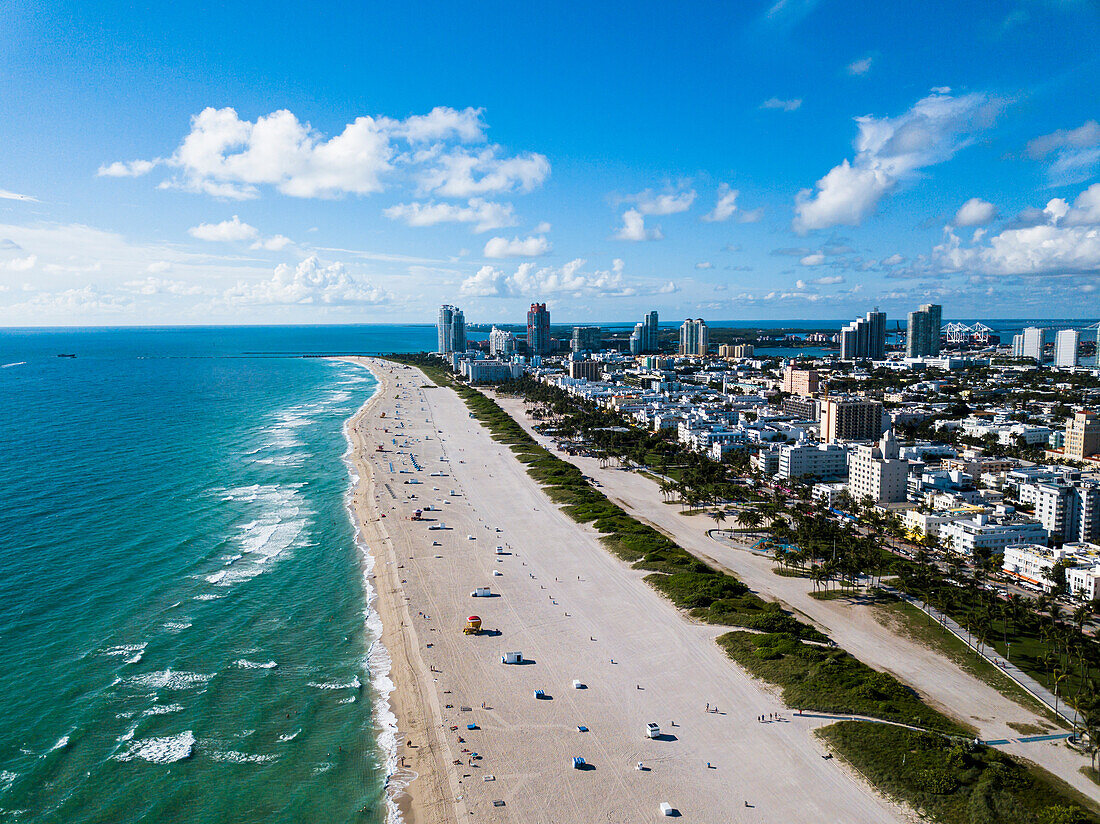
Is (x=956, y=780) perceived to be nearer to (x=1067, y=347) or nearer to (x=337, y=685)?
(x=337, y=685)

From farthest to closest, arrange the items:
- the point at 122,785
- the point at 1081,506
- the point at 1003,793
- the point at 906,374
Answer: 1. the point at 906,374
2. the point at 1081,506
3. the point at 122,785
4. the point at 1003,793

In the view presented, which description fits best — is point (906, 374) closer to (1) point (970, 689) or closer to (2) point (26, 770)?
(1) point (970, 689)

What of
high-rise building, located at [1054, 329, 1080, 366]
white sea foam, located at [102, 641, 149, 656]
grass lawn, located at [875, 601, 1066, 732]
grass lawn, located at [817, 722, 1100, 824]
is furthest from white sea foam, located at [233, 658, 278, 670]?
high-rise building, located at [1054, 329, 1080, 366]

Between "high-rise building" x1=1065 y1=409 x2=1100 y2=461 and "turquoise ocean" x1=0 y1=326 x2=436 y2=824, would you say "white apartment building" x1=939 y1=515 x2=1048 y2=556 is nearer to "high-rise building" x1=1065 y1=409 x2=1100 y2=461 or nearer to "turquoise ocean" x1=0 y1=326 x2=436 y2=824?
"high-rise building" x1=1065 y1=409 x2=1100 y2=461

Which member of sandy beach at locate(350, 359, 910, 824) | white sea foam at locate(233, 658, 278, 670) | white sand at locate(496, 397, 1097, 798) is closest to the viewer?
sandy beach at locate(350, 359, 910, 824)

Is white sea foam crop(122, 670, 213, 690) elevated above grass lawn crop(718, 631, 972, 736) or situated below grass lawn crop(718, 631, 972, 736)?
below

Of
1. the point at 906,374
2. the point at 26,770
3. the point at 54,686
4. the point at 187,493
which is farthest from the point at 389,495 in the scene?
the point at 906,374
